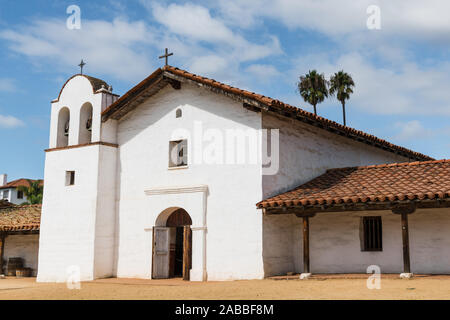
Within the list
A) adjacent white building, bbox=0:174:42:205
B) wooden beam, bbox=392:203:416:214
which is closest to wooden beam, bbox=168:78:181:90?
wooden beam, bbox=392:203:416:214

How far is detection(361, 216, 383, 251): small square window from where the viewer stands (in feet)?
49.8

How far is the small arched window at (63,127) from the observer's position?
1897 cm

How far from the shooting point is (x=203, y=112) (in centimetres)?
1636

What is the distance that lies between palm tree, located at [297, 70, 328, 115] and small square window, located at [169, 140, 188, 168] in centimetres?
2553

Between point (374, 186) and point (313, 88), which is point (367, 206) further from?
point (313, 88)

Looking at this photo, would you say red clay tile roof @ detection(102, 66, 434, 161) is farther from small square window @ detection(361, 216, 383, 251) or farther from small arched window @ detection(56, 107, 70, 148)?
small square window @ detection(361, 216, 383, 251)

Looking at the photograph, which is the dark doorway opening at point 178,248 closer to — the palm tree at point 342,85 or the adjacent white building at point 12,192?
the palm tree at point 342,85

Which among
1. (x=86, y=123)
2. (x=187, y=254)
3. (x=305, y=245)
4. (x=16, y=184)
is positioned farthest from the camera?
(x=16, y=184)

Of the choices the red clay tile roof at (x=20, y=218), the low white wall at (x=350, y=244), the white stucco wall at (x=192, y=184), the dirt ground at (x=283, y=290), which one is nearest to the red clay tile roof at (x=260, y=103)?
the white stucco wall at (x=192, y=184)

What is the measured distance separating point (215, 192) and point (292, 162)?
2.65 m

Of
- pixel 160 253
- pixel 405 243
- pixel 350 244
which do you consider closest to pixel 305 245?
pixel 350 244

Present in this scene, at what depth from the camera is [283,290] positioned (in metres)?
11.7

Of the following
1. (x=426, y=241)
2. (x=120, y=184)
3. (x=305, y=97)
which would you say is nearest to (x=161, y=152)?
(x=120, y=184)
